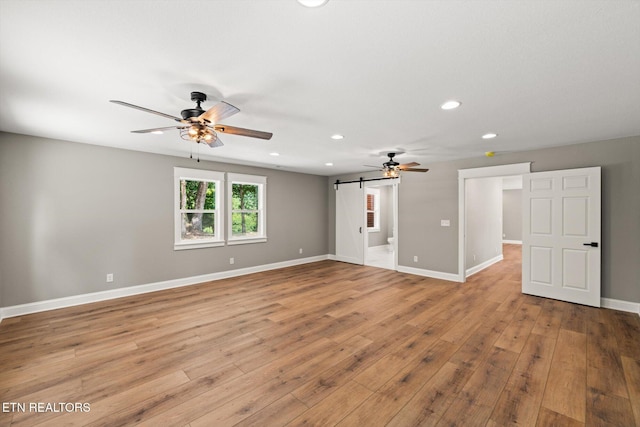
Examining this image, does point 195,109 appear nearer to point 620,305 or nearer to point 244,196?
point 244,196

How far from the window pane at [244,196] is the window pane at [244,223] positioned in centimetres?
17

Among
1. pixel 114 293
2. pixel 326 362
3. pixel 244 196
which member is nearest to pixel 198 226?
pixel 244 196

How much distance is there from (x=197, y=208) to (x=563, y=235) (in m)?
6.71

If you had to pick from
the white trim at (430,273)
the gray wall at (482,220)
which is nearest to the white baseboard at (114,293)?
the white trim at (430,273)

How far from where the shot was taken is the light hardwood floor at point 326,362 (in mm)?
1952

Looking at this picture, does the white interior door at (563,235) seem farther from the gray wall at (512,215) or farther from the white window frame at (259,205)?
the gray wall at (512,215)

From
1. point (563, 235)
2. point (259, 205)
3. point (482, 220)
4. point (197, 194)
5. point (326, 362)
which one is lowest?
point (326, 362)

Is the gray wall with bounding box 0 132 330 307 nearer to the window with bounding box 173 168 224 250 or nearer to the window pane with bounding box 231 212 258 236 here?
the window with bounding box 173 168 224 250

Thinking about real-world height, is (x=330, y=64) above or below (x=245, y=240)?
above

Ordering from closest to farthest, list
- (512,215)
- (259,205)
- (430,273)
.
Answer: (430,273) → (259,205) → (512,215)

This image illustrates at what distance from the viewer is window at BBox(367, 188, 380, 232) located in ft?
33.0

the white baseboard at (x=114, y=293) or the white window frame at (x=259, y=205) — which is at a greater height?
the white window frame at (x=259, y=205)

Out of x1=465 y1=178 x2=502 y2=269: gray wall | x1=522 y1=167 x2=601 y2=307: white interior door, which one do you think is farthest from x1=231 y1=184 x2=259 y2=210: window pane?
x1=522 y1=167 x2=601 y2=307: white interior door

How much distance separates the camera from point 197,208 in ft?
18.7
